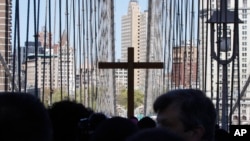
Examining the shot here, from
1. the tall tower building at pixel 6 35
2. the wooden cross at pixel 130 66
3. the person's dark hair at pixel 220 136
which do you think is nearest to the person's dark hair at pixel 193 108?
the person's dark hair at pixel 220 136

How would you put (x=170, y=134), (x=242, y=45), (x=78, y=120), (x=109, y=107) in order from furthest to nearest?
1. (x=242, y=45)
2. (x=109, y=107)
3. (x=78, y=120)
4. (x=170, y=134)

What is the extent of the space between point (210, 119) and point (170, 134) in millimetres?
604

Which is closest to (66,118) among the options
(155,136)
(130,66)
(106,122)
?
(106,122)

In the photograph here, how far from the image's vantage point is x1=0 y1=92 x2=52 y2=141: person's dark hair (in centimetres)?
140

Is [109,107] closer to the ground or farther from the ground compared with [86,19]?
closer to the ground

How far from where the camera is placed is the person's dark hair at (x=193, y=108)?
1911 mm

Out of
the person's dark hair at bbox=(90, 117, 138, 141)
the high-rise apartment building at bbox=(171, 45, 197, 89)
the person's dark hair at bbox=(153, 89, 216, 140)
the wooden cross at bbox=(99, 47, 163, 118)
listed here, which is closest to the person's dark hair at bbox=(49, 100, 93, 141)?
the person's dark hair at bbox=(90, 117, 138, 141)

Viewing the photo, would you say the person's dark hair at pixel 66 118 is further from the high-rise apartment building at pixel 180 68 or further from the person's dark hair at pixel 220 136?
the high-rise apartment building at pixel 180 68

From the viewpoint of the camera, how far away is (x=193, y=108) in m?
1.92

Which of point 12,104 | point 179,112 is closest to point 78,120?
point 179,112

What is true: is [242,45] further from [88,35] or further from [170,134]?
[170,134]

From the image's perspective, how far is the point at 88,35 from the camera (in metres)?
19.7

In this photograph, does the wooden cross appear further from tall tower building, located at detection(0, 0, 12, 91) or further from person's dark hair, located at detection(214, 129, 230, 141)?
tall tower building, located at detection(0, 0, 12, 91)

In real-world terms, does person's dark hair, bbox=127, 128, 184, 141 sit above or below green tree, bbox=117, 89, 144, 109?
above
